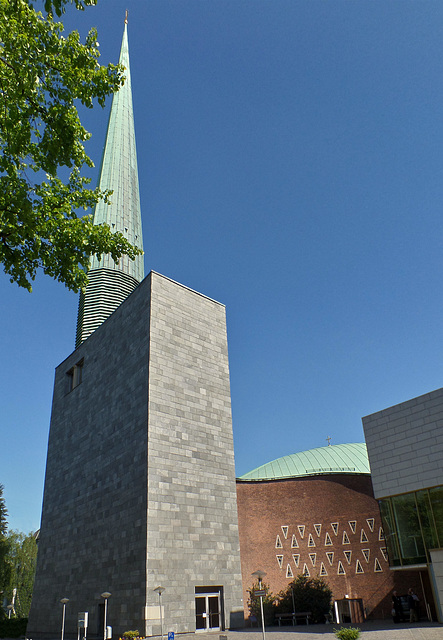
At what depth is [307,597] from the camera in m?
31.9

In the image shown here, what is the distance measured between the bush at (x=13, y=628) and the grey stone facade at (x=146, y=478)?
442 cm

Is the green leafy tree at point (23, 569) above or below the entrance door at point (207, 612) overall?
above

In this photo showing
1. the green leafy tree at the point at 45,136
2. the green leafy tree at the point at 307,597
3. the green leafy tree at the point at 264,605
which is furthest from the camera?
the green leafy tree at the point at 264,605

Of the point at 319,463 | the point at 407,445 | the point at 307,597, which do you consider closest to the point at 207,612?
the point at 307,597

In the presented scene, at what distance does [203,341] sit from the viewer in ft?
104

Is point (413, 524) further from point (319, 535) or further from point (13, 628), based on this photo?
point (13, 628)

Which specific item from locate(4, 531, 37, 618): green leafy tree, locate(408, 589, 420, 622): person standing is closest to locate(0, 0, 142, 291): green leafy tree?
locate(408, 589, 420, 622): person standing

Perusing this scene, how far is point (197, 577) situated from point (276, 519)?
1200 cm

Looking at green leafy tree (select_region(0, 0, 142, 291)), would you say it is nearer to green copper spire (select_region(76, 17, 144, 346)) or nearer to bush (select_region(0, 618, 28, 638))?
green copper spire (select_region(76, 17, 144, 346))

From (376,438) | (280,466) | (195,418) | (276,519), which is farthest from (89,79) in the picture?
(280,466)

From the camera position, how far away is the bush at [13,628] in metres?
36.4

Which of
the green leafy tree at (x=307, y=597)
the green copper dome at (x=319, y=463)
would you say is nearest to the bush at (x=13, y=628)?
the green leafy tree at (x=307, y=597)

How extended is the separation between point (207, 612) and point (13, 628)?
2084 centimetres

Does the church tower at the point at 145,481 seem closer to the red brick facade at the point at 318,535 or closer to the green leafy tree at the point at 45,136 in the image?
the red brick facade at the point at 318,535
